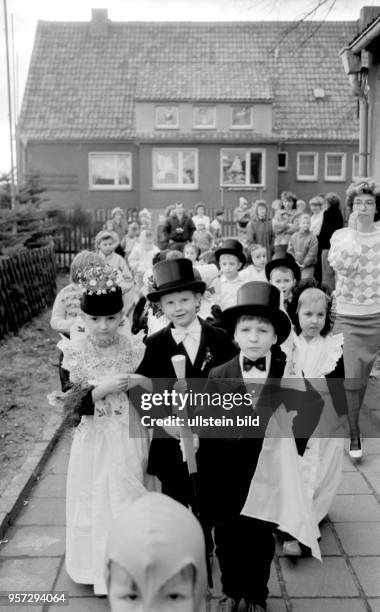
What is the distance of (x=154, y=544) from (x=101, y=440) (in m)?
2.45

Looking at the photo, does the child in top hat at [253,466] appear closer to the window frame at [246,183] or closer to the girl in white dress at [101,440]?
the girl in white dress at [101,440]

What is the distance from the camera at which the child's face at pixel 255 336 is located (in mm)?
3592

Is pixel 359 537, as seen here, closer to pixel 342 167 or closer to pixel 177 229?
pixel 177 229

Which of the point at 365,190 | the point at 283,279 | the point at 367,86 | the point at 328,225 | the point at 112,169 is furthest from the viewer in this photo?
the point at 112,169

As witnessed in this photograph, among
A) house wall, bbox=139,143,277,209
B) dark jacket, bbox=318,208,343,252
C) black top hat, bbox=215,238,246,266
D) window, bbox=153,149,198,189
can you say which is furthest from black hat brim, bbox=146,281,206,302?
window, bbox=153,149,198,189

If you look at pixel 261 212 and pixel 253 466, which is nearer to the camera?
pixel 253 466

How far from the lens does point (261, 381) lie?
3.61m

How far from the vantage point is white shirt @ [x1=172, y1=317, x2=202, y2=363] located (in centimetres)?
407

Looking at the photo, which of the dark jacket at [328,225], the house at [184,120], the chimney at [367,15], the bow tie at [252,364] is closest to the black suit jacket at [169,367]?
the bow tie at [252,364]

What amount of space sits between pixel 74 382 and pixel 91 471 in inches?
19.5

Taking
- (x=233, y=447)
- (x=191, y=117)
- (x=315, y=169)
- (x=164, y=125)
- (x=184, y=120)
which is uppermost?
(x=191, y=117)

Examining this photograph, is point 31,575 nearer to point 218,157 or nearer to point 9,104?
point 9,104

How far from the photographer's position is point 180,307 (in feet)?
13.5

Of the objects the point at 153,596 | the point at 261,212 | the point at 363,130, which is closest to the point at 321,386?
the point at 153,596
